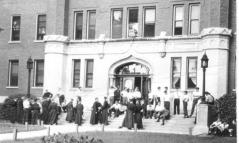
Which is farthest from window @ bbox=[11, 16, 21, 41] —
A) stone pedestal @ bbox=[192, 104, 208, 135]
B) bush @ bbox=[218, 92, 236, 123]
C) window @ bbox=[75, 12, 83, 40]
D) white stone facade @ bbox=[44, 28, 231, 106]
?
bush @ bbox=[218, 92, 236, 123]

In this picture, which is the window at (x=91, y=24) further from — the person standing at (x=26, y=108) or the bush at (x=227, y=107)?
the bush at (x=227, y=107)

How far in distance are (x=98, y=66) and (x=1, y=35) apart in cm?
893

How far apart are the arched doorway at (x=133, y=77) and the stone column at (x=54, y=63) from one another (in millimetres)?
3904

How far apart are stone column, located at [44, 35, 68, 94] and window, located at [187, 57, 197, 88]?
29.2 feet

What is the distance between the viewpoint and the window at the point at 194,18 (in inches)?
1217

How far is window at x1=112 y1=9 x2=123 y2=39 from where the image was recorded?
33.2 m

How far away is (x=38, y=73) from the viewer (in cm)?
3556

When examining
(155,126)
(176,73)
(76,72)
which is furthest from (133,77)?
(155,126)

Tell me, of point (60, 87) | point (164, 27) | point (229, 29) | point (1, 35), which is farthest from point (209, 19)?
point (1, 35)

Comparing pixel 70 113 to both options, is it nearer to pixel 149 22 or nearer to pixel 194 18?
pixel 149 22

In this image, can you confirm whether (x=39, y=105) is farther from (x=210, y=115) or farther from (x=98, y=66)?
(x=210, y=115)

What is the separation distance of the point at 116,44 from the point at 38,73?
6.70 meters

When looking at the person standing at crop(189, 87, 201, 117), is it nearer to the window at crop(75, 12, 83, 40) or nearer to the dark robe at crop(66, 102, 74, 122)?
the dark robe at crop(66, 102, 74, 122)

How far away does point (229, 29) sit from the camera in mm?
29188
